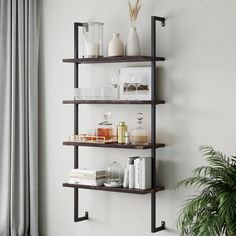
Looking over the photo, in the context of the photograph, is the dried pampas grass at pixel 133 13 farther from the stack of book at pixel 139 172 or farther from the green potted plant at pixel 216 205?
the green potted plant at pixel 216 205

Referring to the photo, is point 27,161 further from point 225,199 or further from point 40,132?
point 225,199

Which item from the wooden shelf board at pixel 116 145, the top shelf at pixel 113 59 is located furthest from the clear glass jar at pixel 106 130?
the top shelf at pixel 113 59

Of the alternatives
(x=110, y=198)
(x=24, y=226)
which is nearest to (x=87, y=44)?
(x=110, y=198)

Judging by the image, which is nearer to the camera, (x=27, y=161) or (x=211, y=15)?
(x=211, y=15)

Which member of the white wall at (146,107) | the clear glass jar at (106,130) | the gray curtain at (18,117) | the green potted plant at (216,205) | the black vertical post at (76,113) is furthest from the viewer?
the gray curtain at (18,117)

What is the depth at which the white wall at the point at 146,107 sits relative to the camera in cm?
369

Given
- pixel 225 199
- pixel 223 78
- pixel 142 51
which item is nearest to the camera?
pixel 225 199

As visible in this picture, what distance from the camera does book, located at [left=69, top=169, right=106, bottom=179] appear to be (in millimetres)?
4012

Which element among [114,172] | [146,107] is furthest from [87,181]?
[146,107]

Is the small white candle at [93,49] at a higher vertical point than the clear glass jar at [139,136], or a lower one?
higher

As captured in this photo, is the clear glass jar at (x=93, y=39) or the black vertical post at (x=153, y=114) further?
the clear glass jar at (x=93, y=39)

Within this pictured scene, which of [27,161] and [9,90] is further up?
[9,90]

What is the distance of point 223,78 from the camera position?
3666mm

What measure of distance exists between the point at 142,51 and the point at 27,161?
1303 millimetres
